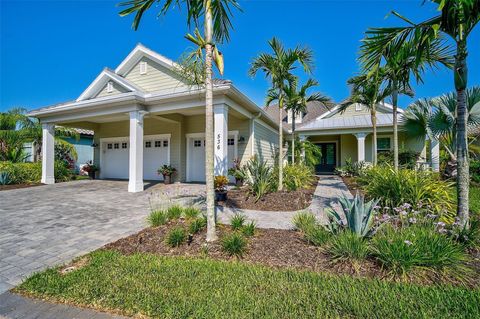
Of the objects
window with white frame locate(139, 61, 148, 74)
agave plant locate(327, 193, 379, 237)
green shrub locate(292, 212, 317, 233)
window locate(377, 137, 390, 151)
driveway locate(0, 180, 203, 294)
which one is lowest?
driveway locate(0, 180, 203, 294)

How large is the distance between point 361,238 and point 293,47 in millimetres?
6093

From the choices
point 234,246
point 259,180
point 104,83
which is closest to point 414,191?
point 259,180

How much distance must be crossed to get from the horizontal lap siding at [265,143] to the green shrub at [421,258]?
8421 mm

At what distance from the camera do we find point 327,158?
17.6 m

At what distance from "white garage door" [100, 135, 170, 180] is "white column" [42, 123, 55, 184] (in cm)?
244

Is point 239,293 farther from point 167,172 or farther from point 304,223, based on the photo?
point 167,172

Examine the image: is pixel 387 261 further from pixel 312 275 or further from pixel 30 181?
pixel 30 181

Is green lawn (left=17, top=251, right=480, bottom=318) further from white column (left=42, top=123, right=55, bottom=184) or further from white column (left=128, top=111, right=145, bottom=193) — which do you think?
white column (left=42, top=123, right=55, bottom=184)

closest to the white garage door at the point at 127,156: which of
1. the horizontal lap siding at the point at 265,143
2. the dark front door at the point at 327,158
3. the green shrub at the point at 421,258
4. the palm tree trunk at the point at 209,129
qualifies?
the horizontal lap siding at the point at 265,143

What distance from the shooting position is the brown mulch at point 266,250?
285 cm

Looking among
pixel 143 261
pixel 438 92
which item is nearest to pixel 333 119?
pixel 438 92

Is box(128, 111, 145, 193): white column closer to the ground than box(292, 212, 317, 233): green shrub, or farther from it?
farther from it

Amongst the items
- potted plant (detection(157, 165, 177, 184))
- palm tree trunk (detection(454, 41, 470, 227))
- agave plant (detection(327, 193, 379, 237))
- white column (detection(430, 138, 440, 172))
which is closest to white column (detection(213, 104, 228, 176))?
potted plant (detection(157, 165, 177, 184))

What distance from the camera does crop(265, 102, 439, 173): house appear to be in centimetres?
1356
